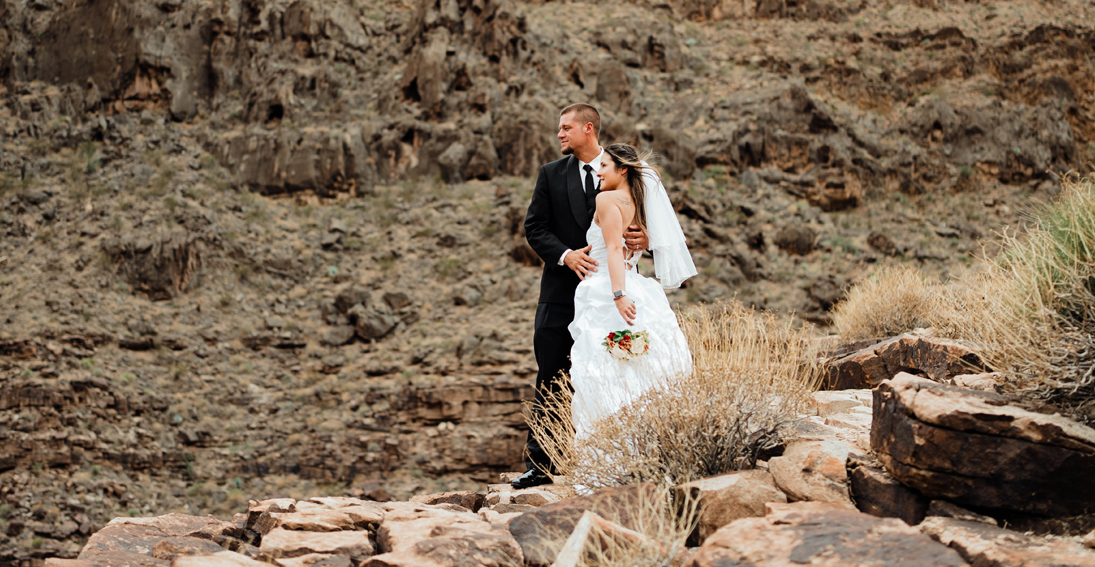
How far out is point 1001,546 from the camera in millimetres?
2734

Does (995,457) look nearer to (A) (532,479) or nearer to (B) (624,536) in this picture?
(B) (624,536)

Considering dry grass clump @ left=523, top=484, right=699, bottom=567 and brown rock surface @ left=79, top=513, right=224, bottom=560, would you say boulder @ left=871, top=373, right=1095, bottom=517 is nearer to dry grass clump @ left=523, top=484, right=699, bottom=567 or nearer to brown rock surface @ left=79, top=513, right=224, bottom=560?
dry grass clump @ left=523, top=484, right=699, bottom=567

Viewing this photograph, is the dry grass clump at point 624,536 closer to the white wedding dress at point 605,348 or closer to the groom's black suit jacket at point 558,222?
the white wedding dress at point 605,348

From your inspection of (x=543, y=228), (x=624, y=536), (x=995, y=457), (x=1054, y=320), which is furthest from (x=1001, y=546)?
(x=543, y=228)

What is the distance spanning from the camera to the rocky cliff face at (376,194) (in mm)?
16422

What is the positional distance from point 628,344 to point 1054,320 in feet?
6.88

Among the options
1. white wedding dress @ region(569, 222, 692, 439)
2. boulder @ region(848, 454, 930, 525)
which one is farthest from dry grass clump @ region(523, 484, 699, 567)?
white wedding dress @ region(569, 222, 692, 439)

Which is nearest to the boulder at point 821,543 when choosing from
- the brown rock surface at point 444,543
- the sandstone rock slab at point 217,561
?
the brown rock surface at point 444,543

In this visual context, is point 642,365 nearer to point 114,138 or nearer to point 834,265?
point 834,265

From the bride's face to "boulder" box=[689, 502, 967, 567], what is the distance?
2.29 m

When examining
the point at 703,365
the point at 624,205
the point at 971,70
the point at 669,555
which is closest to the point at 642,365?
the point at 703,365

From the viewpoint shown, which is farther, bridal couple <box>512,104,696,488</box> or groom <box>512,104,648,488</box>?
groom <box>512,104,648,488</box>

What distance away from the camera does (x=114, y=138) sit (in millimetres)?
27172

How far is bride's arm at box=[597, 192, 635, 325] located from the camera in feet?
14.6
